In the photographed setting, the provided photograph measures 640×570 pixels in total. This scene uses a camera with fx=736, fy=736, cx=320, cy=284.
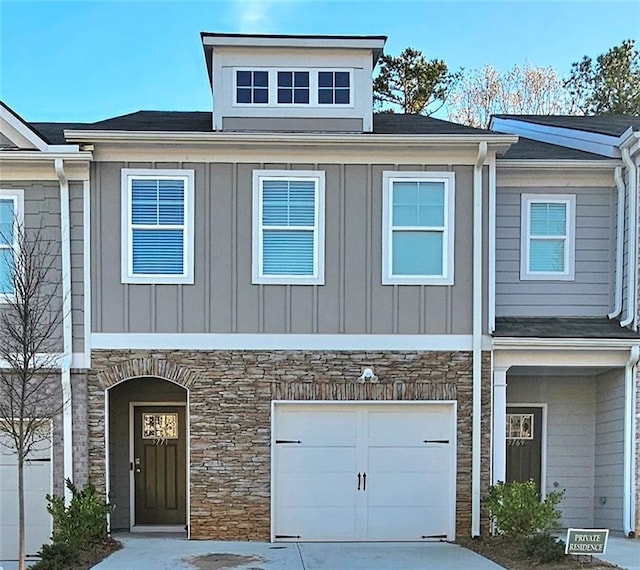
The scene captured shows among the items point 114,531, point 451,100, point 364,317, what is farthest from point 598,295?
point 451,100

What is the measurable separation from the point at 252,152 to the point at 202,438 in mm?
3958

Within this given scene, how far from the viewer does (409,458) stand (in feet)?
33.8

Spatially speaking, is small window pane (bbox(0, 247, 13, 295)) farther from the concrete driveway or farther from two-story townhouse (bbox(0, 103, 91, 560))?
the concrete driveway

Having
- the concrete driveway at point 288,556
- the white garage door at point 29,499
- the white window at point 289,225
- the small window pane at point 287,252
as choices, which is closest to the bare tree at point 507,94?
the white window at point 289,225

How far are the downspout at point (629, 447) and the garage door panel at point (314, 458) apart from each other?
3.87 meters

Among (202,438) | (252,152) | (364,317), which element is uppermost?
(252,152)

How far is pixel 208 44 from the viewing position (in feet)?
34.7

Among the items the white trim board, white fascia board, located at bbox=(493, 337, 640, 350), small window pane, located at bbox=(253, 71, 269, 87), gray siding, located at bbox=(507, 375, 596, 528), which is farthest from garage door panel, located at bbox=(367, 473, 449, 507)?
small window pane, located at bbox=(253, 71, 269, 87)

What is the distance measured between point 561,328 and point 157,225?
592 cm

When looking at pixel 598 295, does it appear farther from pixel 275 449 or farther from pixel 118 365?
pixel 118 365

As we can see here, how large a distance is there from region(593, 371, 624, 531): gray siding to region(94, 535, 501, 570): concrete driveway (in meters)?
2.74

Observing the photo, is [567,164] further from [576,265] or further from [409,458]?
[409,458]

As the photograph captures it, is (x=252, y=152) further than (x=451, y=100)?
No

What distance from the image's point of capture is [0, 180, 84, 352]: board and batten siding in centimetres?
1002
